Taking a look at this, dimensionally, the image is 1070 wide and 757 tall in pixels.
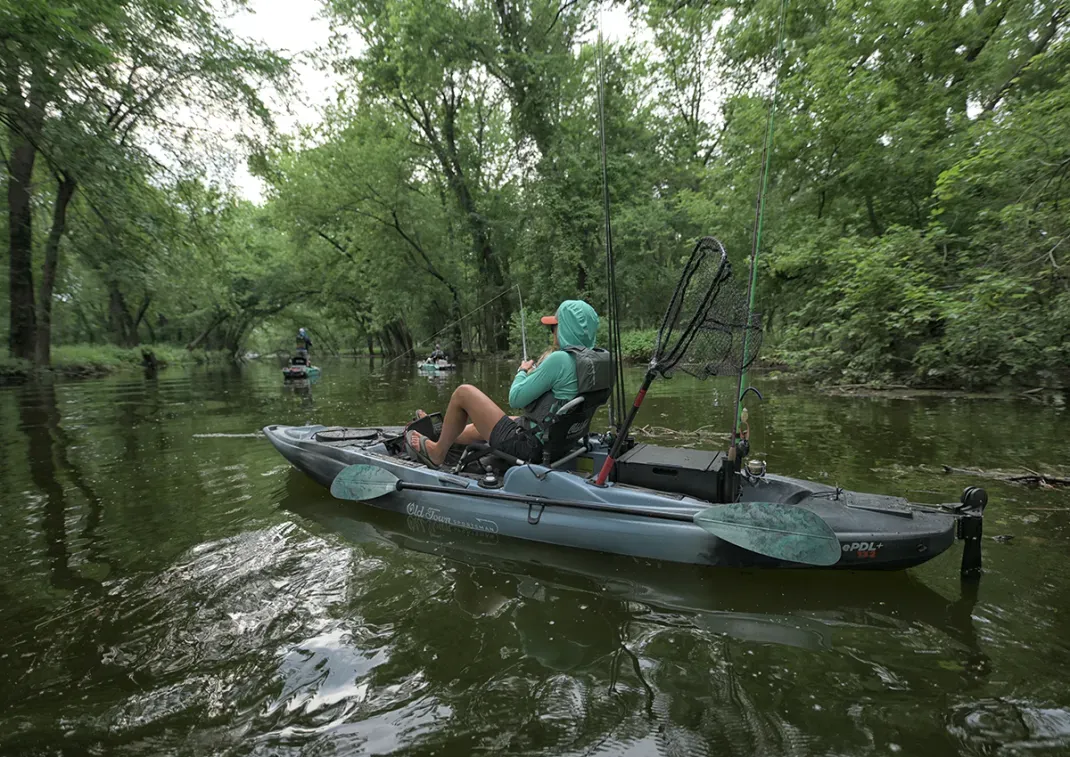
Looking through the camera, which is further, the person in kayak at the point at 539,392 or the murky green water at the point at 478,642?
the person in kayak at the point at 539,392

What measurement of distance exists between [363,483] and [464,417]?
3.33ft

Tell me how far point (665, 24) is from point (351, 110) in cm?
1584

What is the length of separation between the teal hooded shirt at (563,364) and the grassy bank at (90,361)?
1896cm

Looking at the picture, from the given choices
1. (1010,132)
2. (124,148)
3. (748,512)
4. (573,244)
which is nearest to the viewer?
(748,512)

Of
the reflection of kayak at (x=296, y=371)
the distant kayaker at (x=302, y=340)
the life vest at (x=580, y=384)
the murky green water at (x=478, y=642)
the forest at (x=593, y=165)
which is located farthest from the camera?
the distant kayaker at (x=302, y=340)

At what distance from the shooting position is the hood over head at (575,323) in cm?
387

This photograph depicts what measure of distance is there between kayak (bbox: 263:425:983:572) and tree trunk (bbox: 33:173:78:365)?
1577 centimetres

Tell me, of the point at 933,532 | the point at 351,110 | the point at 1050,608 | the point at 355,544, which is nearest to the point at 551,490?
the point at 355,544

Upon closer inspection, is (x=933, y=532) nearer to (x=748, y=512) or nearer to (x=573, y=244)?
(x=748, y=512)

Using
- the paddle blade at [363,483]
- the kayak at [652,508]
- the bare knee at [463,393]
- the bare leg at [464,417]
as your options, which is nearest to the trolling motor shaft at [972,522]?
the kayak at [652,508]

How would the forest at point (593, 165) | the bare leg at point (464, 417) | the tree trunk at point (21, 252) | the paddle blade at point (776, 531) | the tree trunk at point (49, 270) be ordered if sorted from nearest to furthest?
1. the paddle blade at point (776, 531)
2. the bare leg at point (464, 417)
3. the forest at point (593, 165)
4. the tree trunk at point (21, 252)
5. the tree trunk at point (49, 270)

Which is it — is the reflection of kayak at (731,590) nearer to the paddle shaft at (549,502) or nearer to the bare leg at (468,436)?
the paddle shaft at (549,502)

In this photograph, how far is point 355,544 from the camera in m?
3.99

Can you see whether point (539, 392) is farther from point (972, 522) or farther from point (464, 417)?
point (972, 522)
